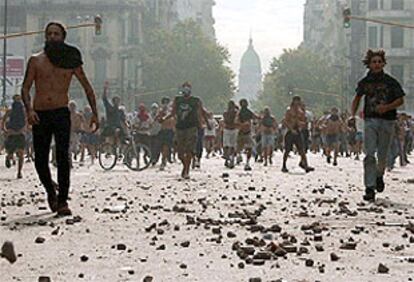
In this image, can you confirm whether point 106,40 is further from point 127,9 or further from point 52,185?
point 52,185

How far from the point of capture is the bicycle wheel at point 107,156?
83.9ft

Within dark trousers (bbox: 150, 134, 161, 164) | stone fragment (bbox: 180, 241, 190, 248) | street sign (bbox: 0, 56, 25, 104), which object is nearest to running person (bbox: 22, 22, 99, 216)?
stone fragment (bbox: 180, 241, 190, 248)

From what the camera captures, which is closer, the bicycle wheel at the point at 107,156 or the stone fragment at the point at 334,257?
the stone fragment at the point at 334,257

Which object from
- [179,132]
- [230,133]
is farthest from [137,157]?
[179,132]

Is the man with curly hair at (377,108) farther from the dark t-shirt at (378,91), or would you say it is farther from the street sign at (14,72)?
the street sign at (14,72)

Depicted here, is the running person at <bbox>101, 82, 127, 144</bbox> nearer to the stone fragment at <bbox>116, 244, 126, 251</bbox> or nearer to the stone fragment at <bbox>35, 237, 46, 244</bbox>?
the stone fragment at <bbox>35, 237, 46, 244</bbox>

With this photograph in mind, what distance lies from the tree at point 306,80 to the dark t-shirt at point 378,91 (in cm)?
9814

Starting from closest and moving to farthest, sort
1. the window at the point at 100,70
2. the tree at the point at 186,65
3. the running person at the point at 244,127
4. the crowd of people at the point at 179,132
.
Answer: the crowd of people at the point at 179,132 → the running person at the point at 244,127 → the window at the point at 100,70 → the tree at the point at 186,65

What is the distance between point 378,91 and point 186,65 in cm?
9632

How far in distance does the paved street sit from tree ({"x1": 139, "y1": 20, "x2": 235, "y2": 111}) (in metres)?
90.5

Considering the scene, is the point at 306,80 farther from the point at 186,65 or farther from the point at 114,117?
the point at 114,117

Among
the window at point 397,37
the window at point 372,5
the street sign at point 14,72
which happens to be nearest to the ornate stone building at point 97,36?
the window at point 372,5

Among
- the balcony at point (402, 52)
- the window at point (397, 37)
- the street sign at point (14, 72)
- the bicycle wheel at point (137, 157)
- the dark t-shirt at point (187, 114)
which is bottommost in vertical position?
the bicycle wheel at point (137, 157)

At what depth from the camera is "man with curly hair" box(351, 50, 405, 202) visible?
14.5 meters
